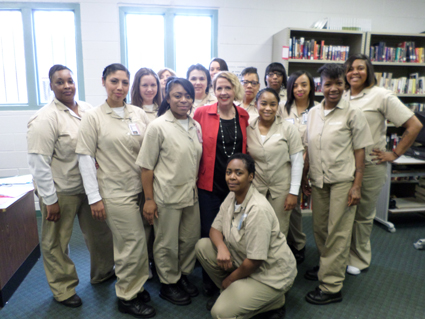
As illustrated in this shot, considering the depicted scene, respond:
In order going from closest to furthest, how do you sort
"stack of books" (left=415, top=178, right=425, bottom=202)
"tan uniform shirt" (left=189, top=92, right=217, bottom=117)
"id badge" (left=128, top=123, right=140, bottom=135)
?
"id badge" (left=128, top=123, right=140, bottom=135) < "tan uniform shirt" (left=189, top=92, right=217, bottom=117) < "stack of books" (left=415, top=178, right=425, bottom=202)

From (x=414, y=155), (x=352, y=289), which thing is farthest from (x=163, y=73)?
(x=414, y=155)

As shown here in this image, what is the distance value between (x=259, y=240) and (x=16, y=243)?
196cm

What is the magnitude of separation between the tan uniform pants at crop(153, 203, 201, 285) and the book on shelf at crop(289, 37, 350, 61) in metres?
2.60

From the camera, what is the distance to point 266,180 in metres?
2.09

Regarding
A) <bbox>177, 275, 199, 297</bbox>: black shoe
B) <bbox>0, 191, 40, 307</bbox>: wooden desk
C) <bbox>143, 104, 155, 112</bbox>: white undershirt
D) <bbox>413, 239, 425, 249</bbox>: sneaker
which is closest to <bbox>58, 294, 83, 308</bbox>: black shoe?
<bbox>0, 191, 40, 307</bbox>: wooden desk

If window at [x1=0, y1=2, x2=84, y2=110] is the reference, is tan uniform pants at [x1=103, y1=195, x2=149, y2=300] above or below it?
below

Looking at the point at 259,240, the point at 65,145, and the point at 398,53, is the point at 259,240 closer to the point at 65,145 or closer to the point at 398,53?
the point at 65,145

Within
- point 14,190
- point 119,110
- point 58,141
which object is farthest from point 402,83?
point 14,190

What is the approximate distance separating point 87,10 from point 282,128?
2.95 m

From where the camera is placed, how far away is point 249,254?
174 cm

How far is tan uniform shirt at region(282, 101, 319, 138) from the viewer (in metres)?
2.53

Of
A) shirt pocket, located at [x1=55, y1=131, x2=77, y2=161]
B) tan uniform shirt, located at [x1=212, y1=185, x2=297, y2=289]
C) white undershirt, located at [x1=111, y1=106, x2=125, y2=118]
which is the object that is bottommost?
tan uniform shirt, located at [x1=212, y1=185, x2=297, y2=289]

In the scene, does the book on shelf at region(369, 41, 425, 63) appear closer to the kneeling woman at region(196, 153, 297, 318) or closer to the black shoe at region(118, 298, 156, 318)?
the kneeling woman at region(196, 153, 297, 318)

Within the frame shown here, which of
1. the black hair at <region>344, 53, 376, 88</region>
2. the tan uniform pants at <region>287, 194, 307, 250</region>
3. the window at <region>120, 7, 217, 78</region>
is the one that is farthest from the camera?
the window at <region>120, 7, 217, 78</region>
